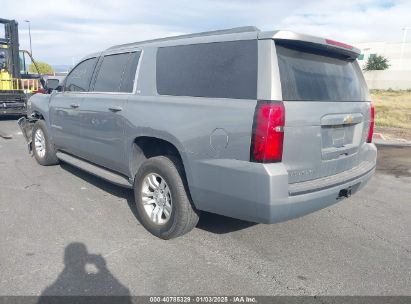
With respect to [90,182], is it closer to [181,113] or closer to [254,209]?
[181,113]

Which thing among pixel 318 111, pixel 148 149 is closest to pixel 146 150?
pixel 148 149

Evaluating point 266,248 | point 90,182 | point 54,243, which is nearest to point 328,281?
point 266,248

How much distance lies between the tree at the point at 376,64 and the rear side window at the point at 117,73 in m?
Answer: 64.4

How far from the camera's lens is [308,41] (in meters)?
2.98

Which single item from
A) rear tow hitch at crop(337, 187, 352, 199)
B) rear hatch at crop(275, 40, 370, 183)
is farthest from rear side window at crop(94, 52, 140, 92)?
rear tow hitch at crop(337, 187, 352, 199)

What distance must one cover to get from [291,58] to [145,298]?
225 cm

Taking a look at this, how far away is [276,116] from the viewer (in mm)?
2758

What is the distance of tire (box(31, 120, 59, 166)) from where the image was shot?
20.2 feet

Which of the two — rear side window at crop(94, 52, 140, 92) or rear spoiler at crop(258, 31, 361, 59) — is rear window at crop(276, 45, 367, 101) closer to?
rear spoiler at crop(258, 31, 361, 59)

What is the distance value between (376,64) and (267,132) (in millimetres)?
66589

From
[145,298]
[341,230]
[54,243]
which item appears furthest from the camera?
[341,230]

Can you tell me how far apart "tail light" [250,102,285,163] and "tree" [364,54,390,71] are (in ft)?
215

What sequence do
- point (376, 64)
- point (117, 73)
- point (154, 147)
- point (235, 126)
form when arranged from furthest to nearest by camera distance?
1. point (376, 64)
2. point (117, 73)
3. point (154, 147)
4. point (235, 126)

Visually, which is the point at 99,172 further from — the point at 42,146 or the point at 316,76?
the point at 316,76
